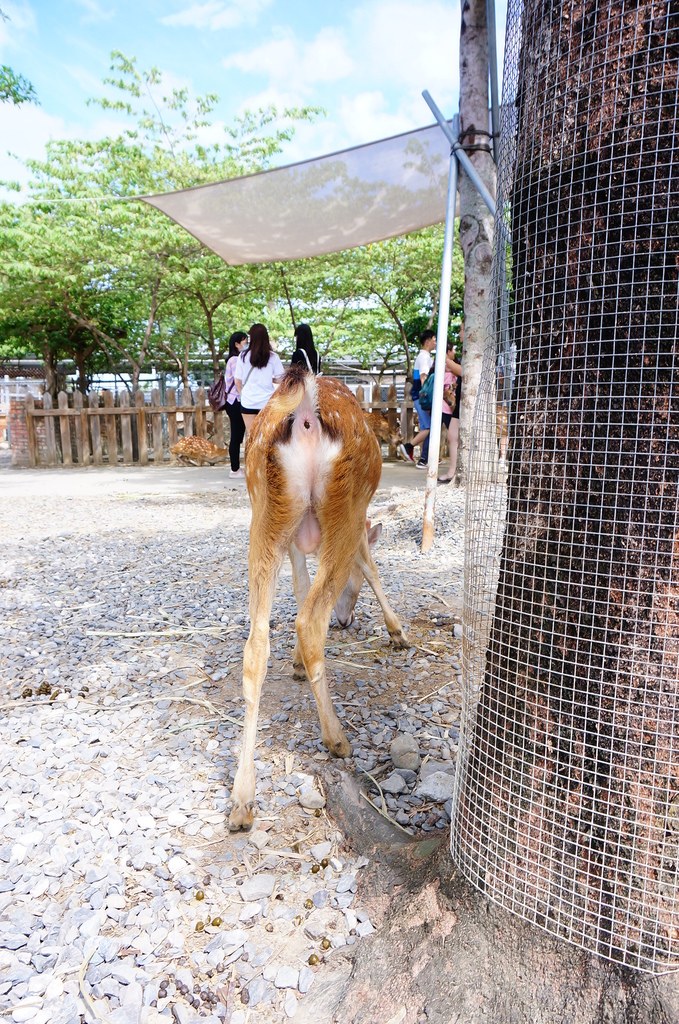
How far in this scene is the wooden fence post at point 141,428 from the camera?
12.5 m

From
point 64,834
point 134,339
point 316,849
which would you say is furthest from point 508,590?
point 134,339

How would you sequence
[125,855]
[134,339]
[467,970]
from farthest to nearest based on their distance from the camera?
[134,339] → [125,855] → [467,970]

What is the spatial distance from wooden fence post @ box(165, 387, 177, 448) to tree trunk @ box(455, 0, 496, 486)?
7.46m

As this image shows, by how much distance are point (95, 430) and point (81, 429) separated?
0.26 meters

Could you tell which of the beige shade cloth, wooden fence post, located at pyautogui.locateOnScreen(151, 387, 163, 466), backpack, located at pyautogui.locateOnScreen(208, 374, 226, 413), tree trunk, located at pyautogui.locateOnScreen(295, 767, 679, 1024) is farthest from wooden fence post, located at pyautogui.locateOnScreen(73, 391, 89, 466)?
tree trunk, located at pyautogui.locateOnScreen(295, 767, 679, 1024)

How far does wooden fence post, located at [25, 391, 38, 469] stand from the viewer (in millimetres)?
12734

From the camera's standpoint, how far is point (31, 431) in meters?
12.9

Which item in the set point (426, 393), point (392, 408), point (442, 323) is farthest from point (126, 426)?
point (442, 323)

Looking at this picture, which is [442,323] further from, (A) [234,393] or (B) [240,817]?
(A) [234,393]

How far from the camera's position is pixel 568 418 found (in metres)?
1.36

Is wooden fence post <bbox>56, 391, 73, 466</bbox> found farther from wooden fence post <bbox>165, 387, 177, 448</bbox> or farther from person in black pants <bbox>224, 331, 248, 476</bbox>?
person in black pants <bbox>224, 331, 248, 476</bbox>

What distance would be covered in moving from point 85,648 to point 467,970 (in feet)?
8.58

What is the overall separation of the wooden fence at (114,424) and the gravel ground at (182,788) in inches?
318

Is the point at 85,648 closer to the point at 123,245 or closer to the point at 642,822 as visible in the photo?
the point at 642,822
